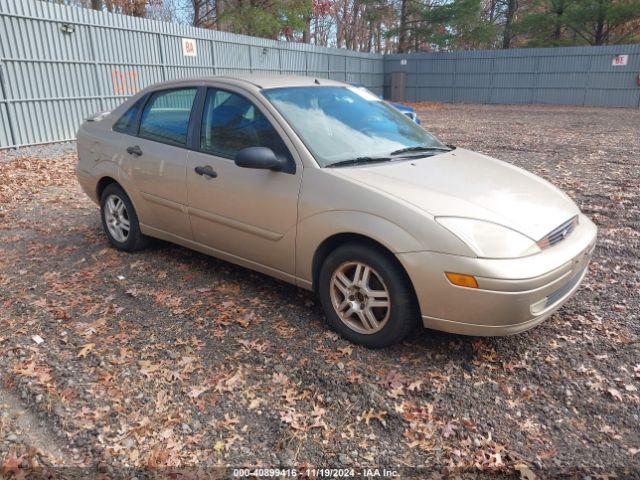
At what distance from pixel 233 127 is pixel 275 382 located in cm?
204

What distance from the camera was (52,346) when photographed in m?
3.51

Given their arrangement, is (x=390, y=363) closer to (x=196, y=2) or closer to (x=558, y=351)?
(x=558, y=351)

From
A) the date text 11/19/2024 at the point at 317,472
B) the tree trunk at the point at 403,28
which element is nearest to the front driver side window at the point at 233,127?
the date text 11/19/2024 at the point at 317,472

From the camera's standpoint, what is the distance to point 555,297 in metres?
3.18

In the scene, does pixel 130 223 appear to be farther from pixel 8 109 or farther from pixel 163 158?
pixel 8 109

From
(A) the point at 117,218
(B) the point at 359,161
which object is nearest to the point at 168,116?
(A) the point at 117,218

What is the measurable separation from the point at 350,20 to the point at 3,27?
3478 cm

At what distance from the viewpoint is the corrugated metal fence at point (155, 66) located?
35.5 feet

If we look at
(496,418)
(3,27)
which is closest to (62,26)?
Result: (3,27)

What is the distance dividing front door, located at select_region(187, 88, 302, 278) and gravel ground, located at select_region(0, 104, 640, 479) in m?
0.45

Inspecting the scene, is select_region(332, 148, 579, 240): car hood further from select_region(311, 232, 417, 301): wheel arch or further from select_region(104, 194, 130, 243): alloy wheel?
select_region(104, 194, 130, 243): alloy wheel


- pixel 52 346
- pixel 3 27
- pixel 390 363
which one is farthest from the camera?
pixel 3 27

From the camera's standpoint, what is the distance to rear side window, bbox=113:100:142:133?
496cm

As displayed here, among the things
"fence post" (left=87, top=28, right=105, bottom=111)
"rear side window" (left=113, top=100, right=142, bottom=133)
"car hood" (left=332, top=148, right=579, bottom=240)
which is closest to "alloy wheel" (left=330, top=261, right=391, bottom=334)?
"car hood" (left=332, top=148, right=579, bottom=240)
